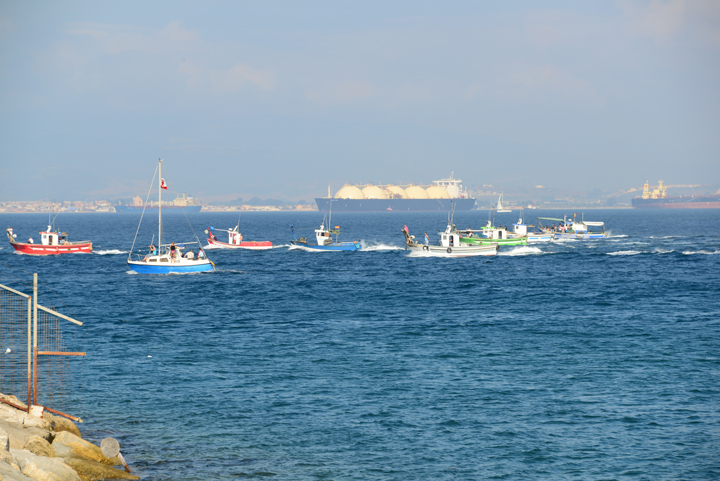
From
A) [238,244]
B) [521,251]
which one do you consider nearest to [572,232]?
[521,251]

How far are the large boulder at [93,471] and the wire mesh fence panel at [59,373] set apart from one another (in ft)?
→ 12.5

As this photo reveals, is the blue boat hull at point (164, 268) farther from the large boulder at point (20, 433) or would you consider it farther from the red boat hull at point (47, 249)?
the large boulder at point (20, 433)

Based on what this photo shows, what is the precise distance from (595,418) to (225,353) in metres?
17.2

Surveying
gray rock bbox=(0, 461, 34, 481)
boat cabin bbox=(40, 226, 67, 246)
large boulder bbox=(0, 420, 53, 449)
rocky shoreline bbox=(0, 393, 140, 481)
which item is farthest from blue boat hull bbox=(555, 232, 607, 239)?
gray rock bbox=(0, 461, 34, 481)

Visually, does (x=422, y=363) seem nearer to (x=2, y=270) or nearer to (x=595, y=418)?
(x=595, y=418)

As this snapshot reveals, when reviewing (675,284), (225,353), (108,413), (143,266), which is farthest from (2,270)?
(675,284)

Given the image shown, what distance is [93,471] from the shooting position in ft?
58.3

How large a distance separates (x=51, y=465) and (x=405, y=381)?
47.8 ft

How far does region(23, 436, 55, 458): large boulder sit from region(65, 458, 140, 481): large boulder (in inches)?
20.6

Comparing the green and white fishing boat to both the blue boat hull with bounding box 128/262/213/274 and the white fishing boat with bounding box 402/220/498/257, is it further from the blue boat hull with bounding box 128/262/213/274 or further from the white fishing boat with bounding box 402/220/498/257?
the blue boat hull with bounding box 128/262/213/274

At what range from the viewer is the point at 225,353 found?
32.4 meters

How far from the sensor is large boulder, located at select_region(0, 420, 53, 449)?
17.3 metres

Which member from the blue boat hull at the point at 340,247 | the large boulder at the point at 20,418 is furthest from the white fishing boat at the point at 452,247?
the large boulder at the point at 20,418

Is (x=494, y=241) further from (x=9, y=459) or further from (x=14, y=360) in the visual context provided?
(x=9, y=459)
